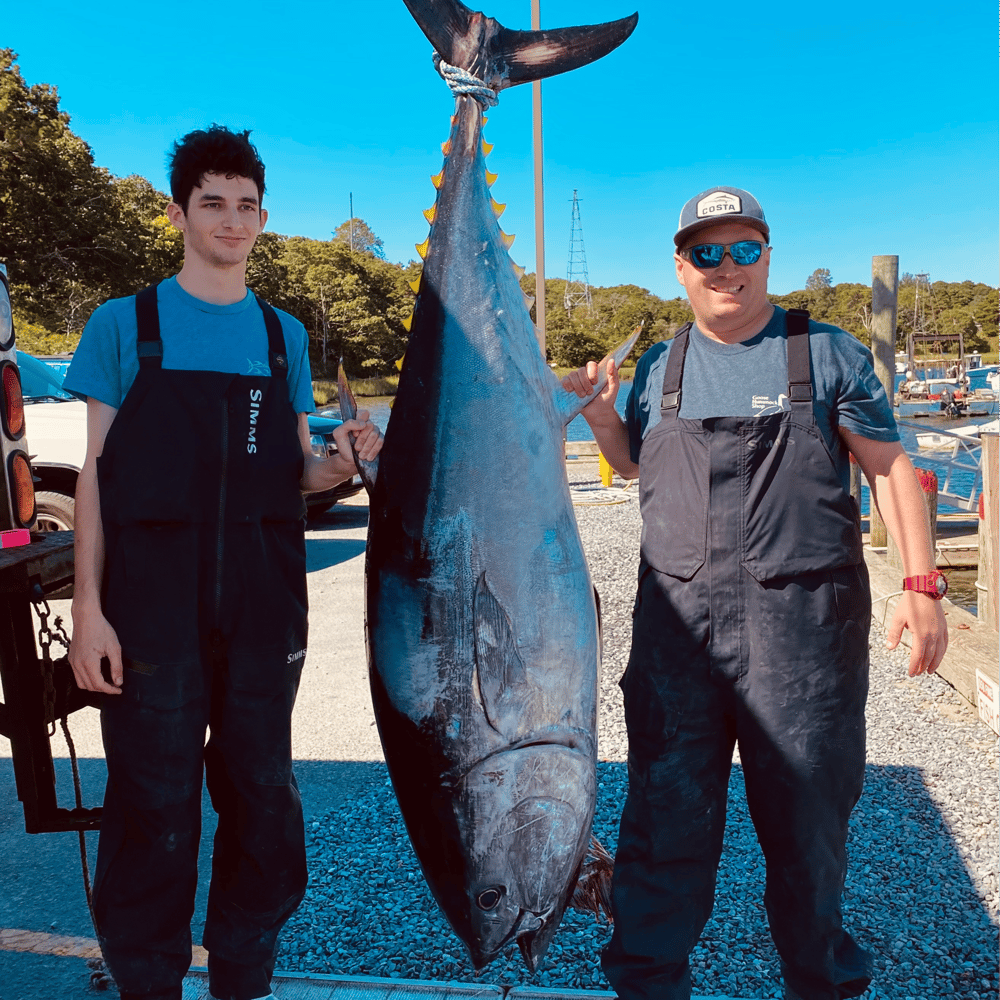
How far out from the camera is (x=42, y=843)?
3137 millimetres

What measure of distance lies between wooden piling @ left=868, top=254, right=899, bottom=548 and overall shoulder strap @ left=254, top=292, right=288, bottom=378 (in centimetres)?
600

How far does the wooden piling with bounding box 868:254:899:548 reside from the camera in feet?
21.9

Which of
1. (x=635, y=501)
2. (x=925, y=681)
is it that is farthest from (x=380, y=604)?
(x=635, y=501)

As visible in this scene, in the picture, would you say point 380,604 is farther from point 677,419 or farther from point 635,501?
point 635,501

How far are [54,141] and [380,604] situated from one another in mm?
28453

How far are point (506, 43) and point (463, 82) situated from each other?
0.14m

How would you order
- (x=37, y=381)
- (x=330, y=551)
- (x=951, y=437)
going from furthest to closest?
1. (x=951, y=437)
2. (x=330, y=551)
3. (x=37, y=381)

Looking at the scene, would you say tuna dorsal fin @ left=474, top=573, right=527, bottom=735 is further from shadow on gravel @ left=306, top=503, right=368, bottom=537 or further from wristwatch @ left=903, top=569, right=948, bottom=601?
shadow on gravel @ left=306, top=503, right=368, bottom=537

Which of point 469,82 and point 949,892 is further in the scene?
point 949,892

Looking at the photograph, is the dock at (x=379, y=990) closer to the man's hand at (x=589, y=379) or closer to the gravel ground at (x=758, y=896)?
the gravel ground at (x=758, y=896)

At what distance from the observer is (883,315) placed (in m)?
6.84

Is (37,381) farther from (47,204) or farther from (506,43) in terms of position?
(47,204)

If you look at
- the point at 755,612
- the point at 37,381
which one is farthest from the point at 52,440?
the point at 755,612

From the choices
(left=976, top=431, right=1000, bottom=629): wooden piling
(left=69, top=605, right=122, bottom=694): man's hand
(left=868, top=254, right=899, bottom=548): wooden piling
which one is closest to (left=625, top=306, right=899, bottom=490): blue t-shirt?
(left=69, top=605, right=122, bottom=694): man's hand
